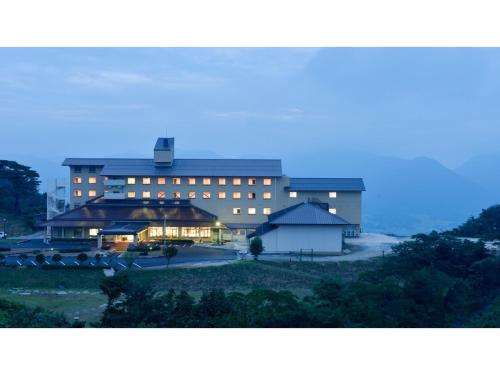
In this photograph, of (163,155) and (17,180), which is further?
(17,180)

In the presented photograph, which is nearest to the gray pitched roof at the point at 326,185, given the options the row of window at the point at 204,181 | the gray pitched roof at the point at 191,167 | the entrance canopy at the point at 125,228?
the gray pitched roof at the point at 191,167

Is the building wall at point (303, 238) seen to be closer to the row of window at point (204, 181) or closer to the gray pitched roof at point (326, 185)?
the gray pitched roof at point (326, 185)

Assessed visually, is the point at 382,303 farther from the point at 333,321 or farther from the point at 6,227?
the point at 6,227

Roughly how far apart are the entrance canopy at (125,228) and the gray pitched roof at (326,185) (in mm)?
10025

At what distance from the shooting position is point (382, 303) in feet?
38.4

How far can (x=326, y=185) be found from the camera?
32.1 m

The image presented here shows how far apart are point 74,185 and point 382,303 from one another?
2696 centimetres

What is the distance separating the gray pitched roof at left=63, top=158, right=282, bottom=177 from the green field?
36.0ft

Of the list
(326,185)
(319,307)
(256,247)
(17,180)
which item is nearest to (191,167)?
(326,185)

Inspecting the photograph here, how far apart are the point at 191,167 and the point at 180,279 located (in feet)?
45.3

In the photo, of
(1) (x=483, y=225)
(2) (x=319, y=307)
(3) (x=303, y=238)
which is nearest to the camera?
(2) (x=319, y=307)

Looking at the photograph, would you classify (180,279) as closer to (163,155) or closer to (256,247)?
(256,247)

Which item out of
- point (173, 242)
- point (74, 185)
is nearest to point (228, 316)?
point (173, 242)

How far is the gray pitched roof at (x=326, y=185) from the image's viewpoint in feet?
104
